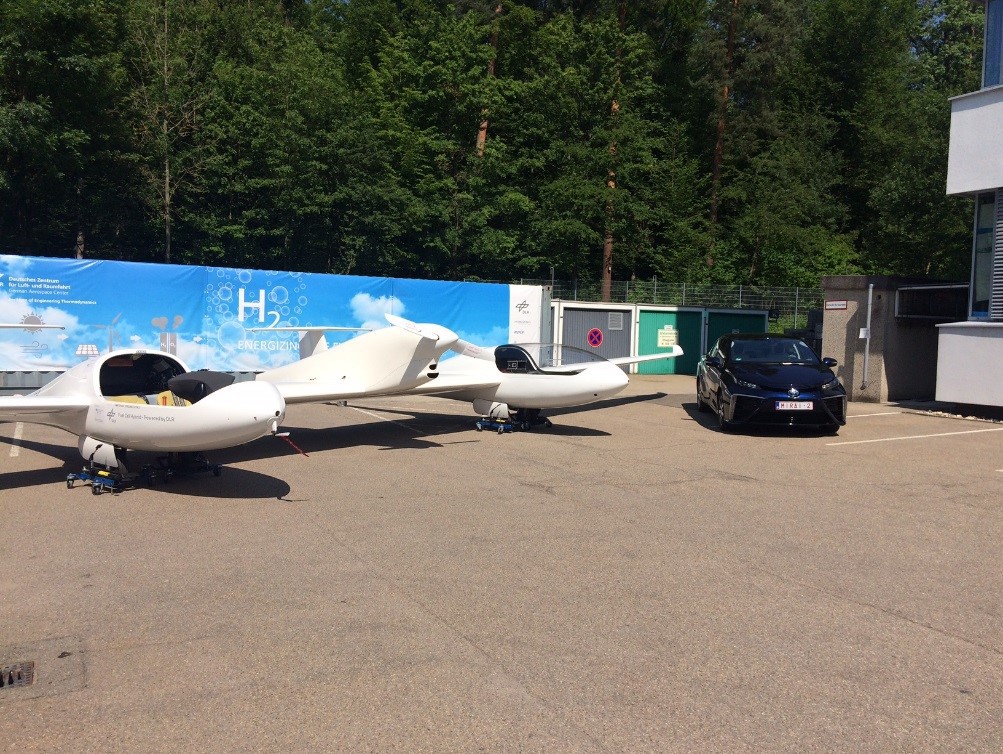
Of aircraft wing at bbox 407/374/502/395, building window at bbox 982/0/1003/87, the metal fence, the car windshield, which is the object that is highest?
building window at bbox 982/0/1003/87

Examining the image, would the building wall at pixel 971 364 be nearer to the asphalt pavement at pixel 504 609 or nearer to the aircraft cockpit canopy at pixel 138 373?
the asphalt pavement at pixel 504 609

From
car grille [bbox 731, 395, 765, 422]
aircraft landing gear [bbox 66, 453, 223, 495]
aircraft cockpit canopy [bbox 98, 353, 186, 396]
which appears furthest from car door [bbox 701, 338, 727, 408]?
aircraft cockpit canopy [bbox 98, 353, 186, 396]

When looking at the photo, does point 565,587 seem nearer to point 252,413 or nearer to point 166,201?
point 252,413

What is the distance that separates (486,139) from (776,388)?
27640 millimetres

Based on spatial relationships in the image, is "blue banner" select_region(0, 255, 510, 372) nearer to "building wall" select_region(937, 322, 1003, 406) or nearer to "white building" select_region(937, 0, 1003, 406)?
"building wall" select_region(937, 322, 1003, 406)

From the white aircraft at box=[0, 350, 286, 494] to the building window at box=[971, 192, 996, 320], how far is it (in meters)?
15.1

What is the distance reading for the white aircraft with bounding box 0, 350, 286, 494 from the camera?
8.29 metres

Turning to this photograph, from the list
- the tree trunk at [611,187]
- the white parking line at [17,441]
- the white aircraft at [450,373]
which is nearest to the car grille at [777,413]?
the white aircraft at [450,373]

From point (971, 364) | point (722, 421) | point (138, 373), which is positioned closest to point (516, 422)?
point (722, 421)

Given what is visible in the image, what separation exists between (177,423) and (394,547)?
3027mm

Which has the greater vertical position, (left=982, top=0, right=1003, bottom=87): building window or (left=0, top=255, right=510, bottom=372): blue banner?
(left=982, top=0, right=1003, bottom=87): building window

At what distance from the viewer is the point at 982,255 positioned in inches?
691

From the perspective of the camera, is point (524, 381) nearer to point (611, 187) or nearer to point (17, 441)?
point (17, 441)

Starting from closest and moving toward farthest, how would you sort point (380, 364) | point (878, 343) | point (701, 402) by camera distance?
point (380, 364) < point (701, 402) < point (878, 343)
